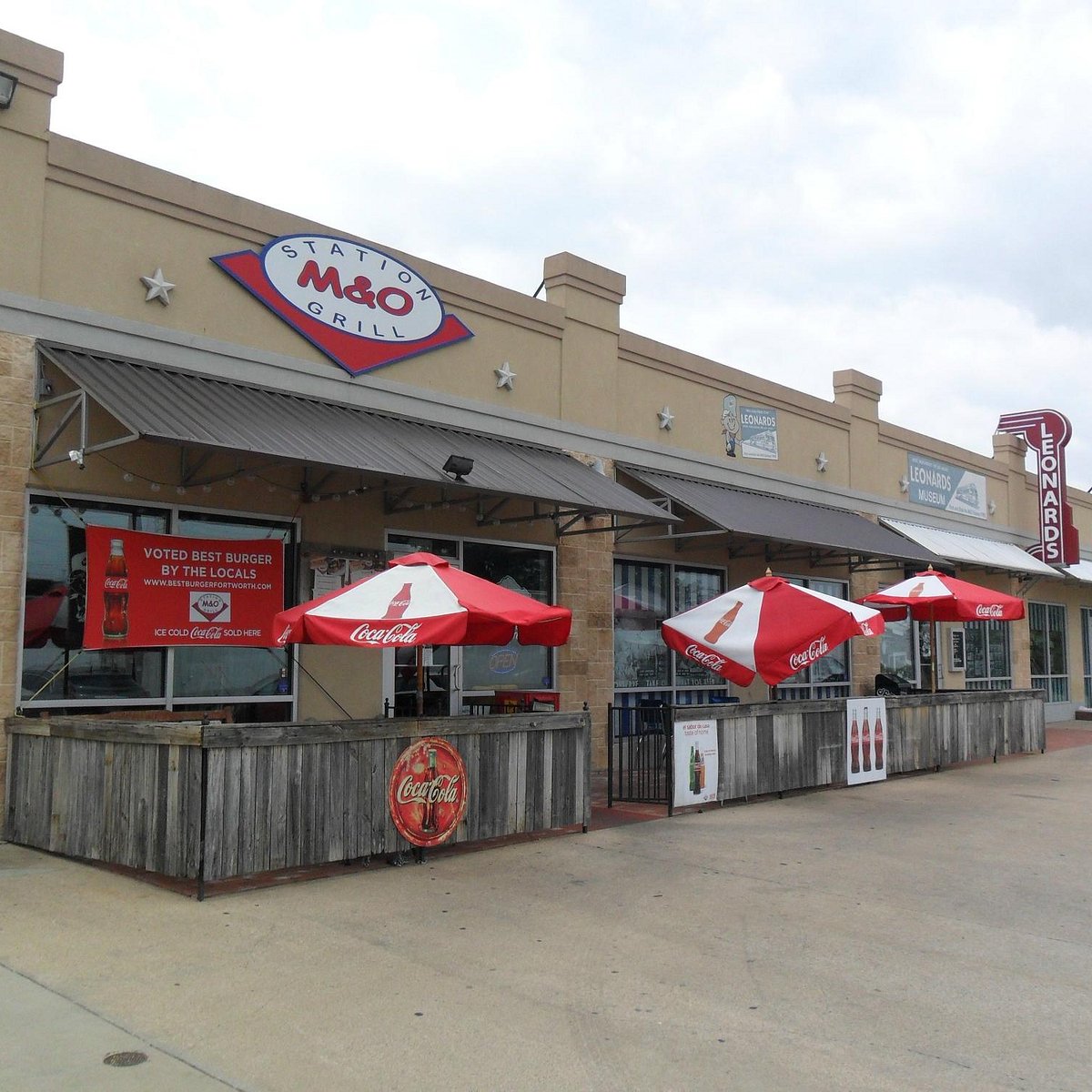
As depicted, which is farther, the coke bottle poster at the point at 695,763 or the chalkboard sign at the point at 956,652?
the chalkboard sign at the point at 956,652

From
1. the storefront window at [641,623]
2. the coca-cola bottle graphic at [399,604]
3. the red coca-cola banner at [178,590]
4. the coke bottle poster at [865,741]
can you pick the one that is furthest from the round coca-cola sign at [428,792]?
the storefront window at [641,623]

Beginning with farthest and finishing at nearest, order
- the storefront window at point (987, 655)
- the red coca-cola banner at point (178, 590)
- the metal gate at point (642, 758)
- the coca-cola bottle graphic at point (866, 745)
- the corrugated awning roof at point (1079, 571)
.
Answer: the corrugated awning roof at point (1079, 571), the storefront window at point (987, 655), the coca-cola bottle graphic at point (866, 745), the metal gate at point (642, 758), the red coca-cola banner at point (178, 590)

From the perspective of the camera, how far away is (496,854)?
9219 mm

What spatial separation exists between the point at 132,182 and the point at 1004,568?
19.0 m

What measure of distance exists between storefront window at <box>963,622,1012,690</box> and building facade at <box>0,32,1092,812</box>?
18.6 ft

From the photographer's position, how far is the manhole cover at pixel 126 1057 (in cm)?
464

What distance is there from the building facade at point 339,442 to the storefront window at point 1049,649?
9.38 m

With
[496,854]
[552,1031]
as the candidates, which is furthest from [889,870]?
[552,1031]

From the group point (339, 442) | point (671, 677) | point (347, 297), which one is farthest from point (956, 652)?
point (339, 442)

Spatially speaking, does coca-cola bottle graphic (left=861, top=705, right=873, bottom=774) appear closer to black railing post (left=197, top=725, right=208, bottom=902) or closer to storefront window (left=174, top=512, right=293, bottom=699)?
storefront window (left=174, top=512, right=293, bottom=699)

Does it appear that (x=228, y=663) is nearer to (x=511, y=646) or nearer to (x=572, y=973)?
(x=511, y=646)

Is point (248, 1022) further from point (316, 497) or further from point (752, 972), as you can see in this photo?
point (316, 497)

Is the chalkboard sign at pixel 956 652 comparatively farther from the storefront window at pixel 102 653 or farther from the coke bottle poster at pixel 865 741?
the storefront window at pixel 102 653

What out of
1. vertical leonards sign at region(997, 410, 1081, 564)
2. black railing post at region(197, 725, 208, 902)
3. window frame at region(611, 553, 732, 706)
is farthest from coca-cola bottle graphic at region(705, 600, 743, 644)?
vertical leonards sign at region(997, 410, 1081, 564)
